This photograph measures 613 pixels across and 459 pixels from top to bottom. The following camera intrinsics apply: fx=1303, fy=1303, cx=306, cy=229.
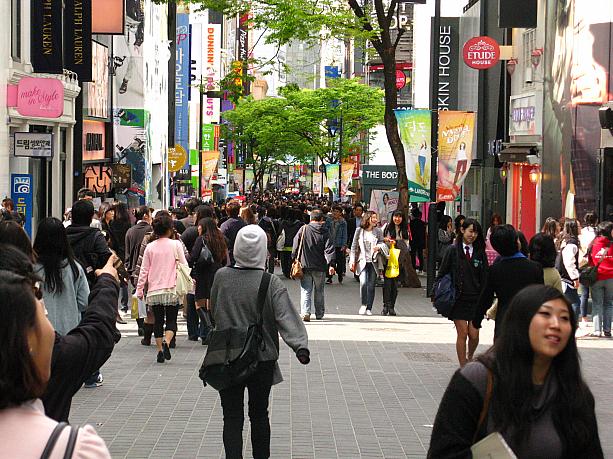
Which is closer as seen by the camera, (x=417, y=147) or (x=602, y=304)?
(x=602, y=304)

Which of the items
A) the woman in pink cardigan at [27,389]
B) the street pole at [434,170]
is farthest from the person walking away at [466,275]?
the street pole at [434,170]

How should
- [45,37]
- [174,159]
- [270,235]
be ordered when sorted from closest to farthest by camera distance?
1. [270,235]
2. [45,37]
3. [174,159]

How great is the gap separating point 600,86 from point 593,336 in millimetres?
10818

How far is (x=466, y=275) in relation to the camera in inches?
500

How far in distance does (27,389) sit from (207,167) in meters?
64.4

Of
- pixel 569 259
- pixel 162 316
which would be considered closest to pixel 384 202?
pixel 569 259

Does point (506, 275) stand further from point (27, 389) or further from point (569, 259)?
point (27, 389)

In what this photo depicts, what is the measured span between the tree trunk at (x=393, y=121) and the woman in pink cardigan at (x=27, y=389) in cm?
2544

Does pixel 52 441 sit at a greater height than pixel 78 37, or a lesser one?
lesser

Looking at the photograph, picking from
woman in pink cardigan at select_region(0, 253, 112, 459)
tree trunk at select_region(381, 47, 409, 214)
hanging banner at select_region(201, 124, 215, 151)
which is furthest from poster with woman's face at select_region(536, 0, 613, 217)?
hanging banner at select_region(201, 124, 215, 151)

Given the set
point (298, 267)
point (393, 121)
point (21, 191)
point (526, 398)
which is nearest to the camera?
point (526, 398)

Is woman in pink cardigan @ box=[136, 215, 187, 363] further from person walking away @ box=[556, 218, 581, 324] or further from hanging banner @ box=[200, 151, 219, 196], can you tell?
hanging banner @ box=[200, 151, 219, 196]

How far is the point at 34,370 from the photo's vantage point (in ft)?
10.1

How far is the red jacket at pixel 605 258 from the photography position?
17703 mm
